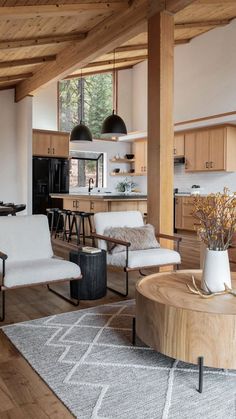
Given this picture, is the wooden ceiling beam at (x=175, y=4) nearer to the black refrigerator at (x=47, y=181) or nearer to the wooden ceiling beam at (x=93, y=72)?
the black refrigerator at (x=47, y=181)

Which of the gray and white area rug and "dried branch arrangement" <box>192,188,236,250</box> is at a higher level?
"dried branch arrangement" <box>192,188,236,250</box>

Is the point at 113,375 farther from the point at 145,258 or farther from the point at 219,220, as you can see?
the point at 145,258

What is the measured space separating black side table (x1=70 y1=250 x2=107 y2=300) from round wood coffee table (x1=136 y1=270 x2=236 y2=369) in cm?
124

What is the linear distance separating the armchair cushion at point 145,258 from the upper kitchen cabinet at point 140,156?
6.91 m

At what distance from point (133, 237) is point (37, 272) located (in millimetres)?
1267

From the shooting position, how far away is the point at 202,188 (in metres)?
9.23

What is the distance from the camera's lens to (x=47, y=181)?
8977 millimetres

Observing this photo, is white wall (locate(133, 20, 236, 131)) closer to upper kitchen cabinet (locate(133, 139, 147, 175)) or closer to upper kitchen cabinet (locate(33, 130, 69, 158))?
upper kitchen cabinet (locate(133, 139, 147, 175))

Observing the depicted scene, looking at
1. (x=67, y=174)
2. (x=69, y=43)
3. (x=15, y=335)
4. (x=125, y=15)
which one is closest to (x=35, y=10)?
(x=125, y=15)

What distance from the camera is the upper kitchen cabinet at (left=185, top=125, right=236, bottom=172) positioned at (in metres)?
8.31

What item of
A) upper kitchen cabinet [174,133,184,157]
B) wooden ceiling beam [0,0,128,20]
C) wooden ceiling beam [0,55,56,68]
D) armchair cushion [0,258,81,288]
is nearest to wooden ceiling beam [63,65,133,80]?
wooden ceiling beam [0,55,56,68]

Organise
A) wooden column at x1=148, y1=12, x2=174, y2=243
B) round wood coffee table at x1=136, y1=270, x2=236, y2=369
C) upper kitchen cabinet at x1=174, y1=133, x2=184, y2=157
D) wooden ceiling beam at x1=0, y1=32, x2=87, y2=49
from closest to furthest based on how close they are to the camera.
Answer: round wood coffee table at x1=136, y1=270, x2=236, y2=369 < wooden column at x1=148, y1=12, x2=174, y2=243 < wooden ceiling beam at x1=0, y1=32, x2=87, y2=49 < upper kitchen cabinet at x1=174, y1=133, x2=184, y2=157

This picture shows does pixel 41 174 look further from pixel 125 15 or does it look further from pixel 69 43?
pixel 125 15

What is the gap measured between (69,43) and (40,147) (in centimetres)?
307
